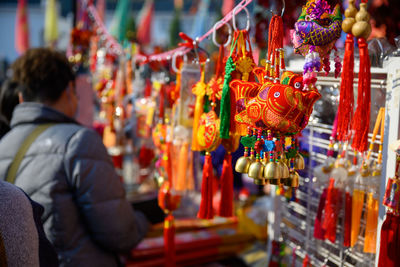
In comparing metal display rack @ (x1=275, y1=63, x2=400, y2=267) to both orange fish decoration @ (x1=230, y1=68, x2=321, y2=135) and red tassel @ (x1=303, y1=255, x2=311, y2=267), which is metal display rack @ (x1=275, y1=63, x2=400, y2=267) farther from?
orange fish decoration @ (x1=230, y1=68, x2=321, y2=135)

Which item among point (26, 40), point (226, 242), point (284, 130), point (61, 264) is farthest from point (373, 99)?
point (26, 40)

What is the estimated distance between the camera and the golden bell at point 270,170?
0.83 m

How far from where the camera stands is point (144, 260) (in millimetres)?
2121

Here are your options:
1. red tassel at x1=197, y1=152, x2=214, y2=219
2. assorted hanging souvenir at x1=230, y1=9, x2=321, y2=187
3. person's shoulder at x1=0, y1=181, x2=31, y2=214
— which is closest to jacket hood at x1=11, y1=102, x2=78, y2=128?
person's shoulder at x1=0, y1=181, x2=31, y2=214

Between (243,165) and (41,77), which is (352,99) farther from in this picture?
(41,77)

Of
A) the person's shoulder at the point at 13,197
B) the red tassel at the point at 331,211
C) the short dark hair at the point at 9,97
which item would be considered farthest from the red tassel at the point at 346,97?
the short dark hair at the point at 9,97

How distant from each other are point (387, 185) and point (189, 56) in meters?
0.85

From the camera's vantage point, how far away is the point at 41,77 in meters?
1.49

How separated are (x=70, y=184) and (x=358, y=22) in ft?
3.64

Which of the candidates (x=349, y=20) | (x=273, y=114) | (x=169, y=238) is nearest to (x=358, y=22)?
(x=349, y=20)

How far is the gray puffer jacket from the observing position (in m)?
1.36

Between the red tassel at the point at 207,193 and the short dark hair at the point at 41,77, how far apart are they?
741 millimetres

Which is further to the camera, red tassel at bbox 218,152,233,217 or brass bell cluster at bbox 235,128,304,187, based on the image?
red tassel at bbox 218,152,233,217

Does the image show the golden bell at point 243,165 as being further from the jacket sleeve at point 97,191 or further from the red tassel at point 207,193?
the jacket sleeve at point 97,191
